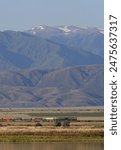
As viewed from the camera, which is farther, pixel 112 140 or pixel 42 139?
pixel 42 139

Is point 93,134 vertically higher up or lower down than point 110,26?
higher up

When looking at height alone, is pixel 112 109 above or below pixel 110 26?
below

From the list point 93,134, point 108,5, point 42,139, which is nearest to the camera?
point 108,5

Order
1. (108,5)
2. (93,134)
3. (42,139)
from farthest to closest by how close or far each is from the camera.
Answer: (93,134) < (42,139) < (108,5)

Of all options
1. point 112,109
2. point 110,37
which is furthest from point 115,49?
point 112,109

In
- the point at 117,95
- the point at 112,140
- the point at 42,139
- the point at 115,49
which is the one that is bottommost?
the point at 112,140

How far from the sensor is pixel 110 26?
14.2 m

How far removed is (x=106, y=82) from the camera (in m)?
14.2

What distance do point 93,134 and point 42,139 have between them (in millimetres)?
8832

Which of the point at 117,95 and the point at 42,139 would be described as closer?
the point at 117,95

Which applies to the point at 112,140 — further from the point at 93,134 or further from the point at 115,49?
the point at 93,134

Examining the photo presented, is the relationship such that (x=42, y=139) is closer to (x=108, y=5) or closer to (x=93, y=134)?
(x=93, y=134)

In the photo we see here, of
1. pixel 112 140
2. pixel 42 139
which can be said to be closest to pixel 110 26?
pixel 112 140

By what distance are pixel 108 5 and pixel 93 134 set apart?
58.8 meters
